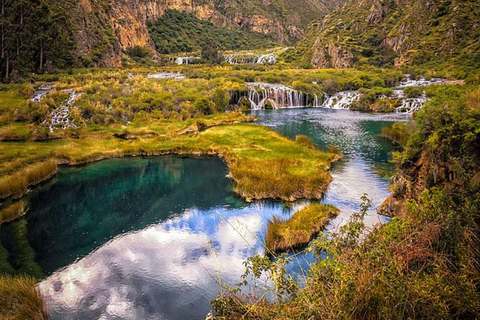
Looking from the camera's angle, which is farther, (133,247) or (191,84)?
(191,84)

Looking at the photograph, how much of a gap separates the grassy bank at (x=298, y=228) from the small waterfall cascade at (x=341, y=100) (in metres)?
52.4

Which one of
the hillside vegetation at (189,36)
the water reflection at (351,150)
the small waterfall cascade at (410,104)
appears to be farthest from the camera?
the hillside vegetation at (189,36)

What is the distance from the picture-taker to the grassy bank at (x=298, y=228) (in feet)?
40.7

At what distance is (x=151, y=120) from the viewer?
38.6 m

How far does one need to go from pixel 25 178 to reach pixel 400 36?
112 m

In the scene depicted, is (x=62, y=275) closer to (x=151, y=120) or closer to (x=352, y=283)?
(x=352, y=283)

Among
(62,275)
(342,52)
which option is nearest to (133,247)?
(62,275)

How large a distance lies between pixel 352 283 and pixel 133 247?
10697 millimetres

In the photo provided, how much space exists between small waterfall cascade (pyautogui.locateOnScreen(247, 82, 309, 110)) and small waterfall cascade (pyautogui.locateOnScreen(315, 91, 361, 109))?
16.5ft

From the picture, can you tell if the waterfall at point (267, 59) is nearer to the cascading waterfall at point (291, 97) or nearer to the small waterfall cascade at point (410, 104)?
the cascading waterfall at point (291, 97)

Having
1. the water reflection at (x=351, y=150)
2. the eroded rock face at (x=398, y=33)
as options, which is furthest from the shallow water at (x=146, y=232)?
the eroded rock face at (x=398, y=33)

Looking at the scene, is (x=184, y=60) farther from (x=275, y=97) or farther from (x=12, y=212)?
(x=12, y=212)

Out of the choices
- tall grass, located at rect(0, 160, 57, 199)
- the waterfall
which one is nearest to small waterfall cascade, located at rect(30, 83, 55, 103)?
tall grass, located at rect(0, 160, 57, 199)

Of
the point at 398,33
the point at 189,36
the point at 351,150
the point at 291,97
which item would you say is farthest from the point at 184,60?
the point at 351,150
